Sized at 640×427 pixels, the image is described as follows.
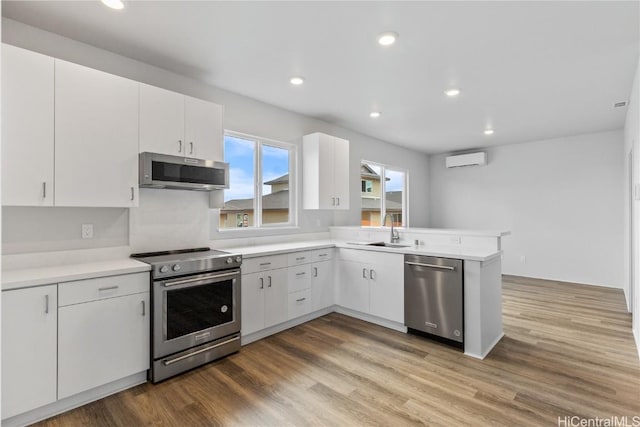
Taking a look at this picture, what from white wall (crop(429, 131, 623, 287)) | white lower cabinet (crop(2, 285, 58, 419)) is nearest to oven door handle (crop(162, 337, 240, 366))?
white lower cabinet (crop(2, 285, 58, 419))

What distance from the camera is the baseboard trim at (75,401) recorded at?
1987 mm

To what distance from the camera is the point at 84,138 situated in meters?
2.40

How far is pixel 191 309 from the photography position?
2.67m

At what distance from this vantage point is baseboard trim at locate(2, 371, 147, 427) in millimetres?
1987

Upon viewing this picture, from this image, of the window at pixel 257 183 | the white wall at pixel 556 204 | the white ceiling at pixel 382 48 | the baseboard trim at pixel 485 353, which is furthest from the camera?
the white wall at pixel 556 204

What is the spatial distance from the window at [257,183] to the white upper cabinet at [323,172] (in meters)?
0.21

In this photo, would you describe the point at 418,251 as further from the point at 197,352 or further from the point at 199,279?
the point at 197,352

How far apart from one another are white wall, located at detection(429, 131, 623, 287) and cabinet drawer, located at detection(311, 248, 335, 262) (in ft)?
14.5

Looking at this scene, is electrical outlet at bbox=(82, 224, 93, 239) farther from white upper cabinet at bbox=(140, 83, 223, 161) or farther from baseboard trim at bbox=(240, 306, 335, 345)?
baseboard trim at bbox=(240, 306, 335, 345)

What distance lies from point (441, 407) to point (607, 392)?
128 cm

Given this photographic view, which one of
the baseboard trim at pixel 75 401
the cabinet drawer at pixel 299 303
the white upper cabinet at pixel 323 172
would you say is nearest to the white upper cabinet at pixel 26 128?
the baseboard trim at pixel 75 401

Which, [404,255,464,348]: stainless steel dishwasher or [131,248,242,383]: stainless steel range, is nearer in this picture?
[131,248,242,383]: stainless steel range

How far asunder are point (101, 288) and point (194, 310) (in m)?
0.71

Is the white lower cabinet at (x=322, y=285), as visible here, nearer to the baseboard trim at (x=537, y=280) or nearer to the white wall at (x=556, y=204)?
the baseboard trim at (x=537, y=280)
